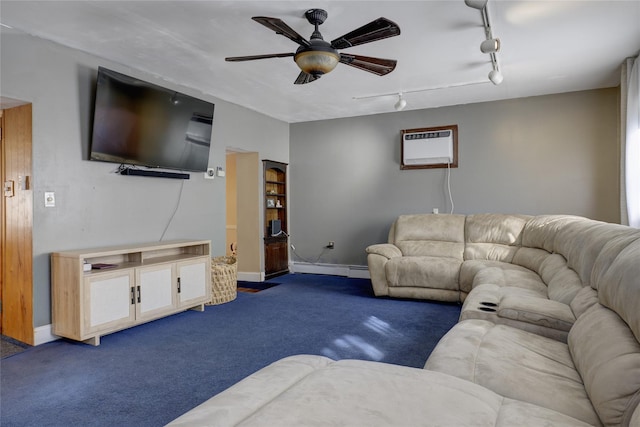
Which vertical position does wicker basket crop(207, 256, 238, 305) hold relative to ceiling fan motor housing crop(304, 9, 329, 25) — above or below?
below

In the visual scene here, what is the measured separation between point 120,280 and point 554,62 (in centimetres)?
455

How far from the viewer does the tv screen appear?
3.39 metres

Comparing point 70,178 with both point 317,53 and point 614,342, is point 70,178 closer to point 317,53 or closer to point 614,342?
point 317,53

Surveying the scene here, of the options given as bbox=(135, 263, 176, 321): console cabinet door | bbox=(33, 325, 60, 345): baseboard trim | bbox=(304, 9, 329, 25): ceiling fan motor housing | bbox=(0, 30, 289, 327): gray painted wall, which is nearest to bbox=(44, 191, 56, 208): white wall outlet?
bbox=(0, 30, 289, 327): gray painted wall

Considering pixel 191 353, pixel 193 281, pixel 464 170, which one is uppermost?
pixel 464 170

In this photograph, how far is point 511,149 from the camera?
5117 millimetres

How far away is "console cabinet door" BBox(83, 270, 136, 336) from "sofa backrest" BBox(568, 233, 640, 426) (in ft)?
10.3

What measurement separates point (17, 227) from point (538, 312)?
12.7ft

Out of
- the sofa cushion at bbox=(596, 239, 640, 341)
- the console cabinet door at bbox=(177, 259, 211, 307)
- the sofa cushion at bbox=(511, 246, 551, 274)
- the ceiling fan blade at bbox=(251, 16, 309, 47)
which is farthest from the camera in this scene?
the console cabinet door at bbox=(177, 259, 211, 307)

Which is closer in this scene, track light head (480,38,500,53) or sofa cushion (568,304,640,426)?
sofa cushion (568,304,640,426)

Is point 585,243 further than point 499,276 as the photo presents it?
No

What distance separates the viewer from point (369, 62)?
114 inches

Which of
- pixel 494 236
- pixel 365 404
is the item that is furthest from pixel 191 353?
pixel 494 236

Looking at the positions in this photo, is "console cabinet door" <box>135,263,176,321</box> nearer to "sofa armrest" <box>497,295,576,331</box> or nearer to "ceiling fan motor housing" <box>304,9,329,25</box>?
"ceiling fan motor housing" <box>304,9,329,25</box>
